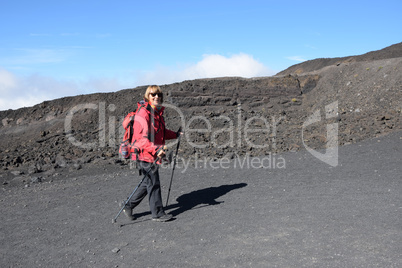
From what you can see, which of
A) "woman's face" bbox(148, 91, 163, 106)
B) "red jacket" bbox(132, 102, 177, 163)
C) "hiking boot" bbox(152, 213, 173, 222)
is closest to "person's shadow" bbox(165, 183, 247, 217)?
"hiking boot" bbox(152, 213, 173, 222)

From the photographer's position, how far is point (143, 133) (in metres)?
5.19

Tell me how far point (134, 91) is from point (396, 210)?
18.9 metres

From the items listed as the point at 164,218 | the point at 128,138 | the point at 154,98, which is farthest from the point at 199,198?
the point at 154,98

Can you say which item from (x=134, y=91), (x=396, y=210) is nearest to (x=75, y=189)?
(x=396, y=210)

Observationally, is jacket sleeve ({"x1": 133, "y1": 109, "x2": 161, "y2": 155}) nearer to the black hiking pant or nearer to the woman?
the woman

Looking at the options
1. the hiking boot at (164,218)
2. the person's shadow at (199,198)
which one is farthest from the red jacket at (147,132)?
the person's shadow at (199,198)

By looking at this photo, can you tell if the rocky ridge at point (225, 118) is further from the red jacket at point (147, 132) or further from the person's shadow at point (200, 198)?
the red jacket at point (147, 132)

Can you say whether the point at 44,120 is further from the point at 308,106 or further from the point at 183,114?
the point at 308,106

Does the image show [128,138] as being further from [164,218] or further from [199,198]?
[199,198]

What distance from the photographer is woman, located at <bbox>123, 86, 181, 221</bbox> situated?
5.20 meters

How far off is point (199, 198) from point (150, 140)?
6.54ft

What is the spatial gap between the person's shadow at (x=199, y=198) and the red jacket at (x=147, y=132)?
127cm

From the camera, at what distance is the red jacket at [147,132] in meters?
5.18

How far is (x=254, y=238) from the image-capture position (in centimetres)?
482
